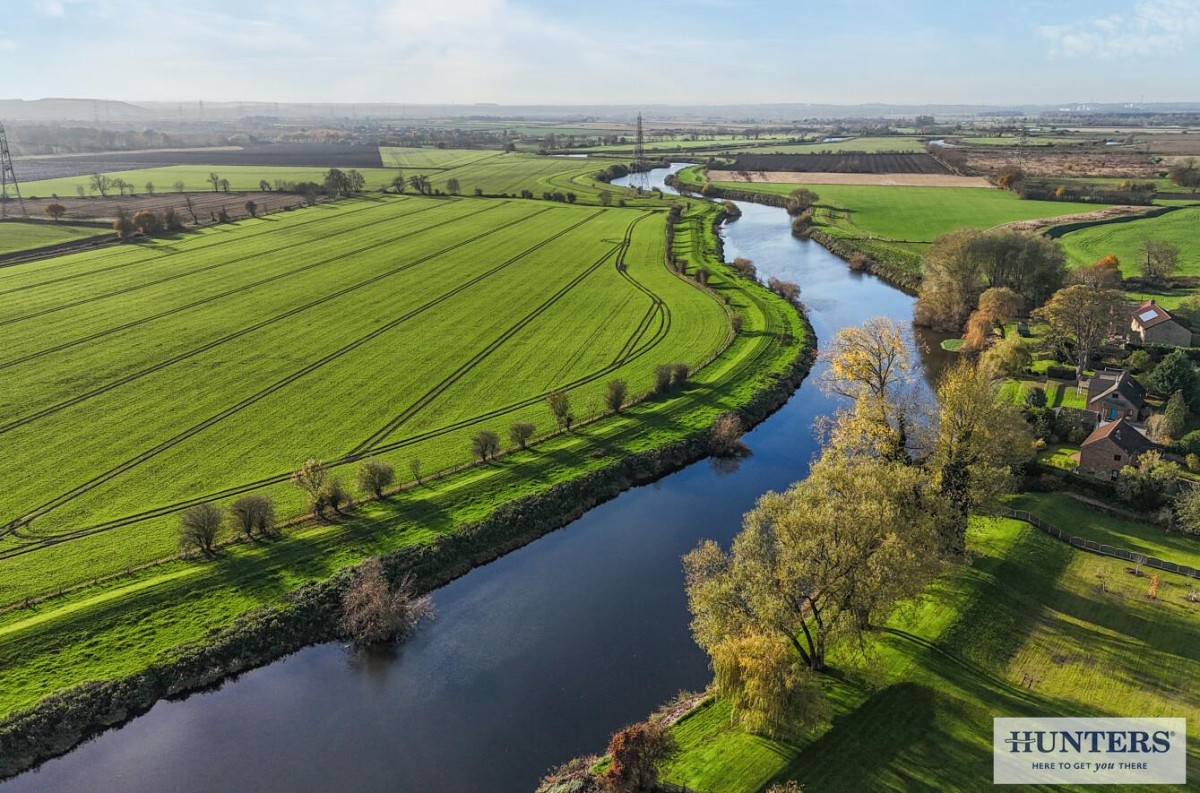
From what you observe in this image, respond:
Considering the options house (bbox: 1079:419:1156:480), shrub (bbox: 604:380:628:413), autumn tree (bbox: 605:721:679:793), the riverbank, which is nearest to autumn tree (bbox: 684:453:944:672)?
autumn tree (bbox: 605:721:679:793)

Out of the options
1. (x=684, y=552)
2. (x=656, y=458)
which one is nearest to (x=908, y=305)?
(x=656, y=458)

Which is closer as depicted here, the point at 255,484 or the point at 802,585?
the point at 802,585

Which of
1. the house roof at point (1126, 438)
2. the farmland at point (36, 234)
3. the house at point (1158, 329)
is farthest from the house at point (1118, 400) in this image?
the farmland at point (36, 234)

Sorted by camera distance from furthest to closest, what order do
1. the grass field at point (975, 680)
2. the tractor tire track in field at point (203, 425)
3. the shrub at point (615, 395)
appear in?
the shrub at point (615, 395), the tractor tire track in field at point (203, 425), the grass field at point (975, 680)

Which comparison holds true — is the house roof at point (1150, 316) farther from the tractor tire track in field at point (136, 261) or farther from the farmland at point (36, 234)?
the farmland at point (36, 234)

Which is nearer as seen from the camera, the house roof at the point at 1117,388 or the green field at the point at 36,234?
the house roof at the point at 1117,388

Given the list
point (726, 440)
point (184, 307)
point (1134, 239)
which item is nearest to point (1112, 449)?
point (726, 440)

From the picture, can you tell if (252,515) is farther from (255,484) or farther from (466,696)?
(466,696)
